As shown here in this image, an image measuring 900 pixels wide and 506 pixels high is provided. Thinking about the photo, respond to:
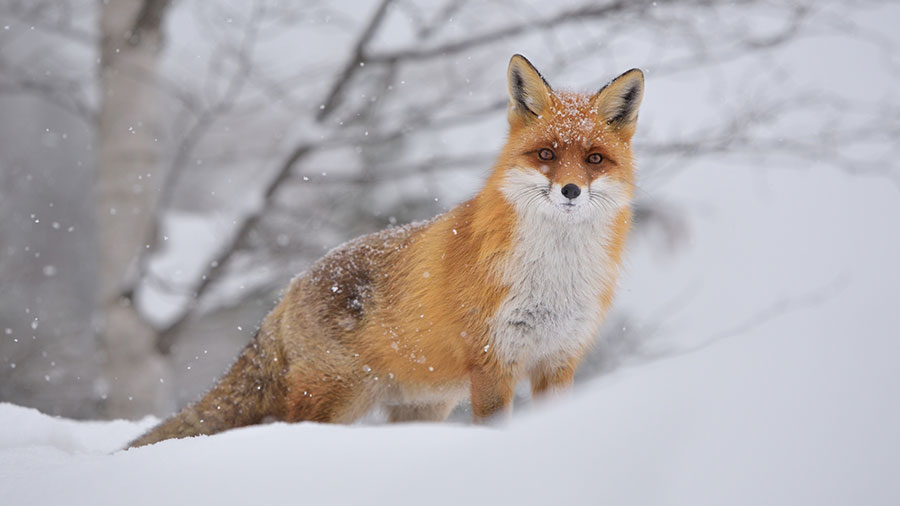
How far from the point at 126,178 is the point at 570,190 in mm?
5525

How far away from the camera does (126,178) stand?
6.68 meters

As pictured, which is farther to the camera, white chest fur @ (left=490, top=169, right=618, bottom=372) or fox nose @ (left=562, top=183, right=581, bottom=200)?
white chest fur @ (left=490, top=169, right=618, bottom=372)

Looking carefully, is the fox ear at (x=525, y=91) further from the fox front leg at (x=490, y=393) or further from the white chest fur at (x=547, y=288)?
the fox front leg at (x=490, y=393)

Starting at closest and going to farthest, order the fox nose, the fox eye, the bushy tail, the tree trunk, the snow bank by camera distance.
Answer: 1. the snow bank
2. the fox nose
3. the fox eye
4. the bushy tail
5. the tree trunk

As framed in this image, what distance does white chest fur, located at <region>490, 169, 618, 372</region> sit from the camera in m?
2.64

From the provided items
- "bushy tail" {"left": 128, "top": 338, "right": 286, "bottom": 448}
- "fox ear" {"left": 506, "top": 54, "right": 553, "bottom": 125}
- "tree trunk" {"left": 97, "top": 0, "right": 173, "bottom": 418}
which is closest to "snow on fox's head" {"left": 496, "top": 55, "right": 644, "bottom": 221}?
"fox ear" {"left": 506, "top": 54, "right": 553, "bottom": 125}

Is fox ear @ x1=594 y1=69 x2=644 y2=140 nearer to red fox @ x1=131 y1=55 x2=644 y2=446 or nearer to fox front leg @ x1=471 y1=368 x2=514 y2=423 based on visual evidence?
red fox @ x1=131 y1=55 x2=644 y2=446

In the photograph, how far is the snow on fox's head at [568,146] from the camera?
2.56 metres

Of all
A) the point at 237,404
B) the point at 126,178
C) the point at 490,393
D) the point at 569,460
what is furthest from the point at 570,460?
the point at 126,178

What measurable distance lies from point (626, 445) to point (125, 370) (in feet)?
20.3

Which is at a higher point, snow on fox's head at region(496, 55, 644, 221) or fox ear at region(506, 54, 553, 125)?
fox ear at region(506, 54, 553, 125)

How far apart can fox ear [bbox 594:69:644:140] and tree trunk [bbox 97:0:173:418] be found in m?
5.27

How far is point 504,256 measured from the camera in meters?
2.66

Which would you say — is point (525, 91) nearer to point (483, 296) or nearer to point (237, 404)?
point (483, 296)
